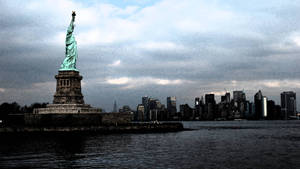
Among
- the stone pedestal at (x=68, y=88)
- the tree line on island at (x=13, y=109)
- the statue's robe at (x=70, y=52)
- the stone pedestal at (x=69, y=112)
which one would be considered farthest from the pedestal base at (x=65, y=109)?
the tree line on island at (x=13, y=109)

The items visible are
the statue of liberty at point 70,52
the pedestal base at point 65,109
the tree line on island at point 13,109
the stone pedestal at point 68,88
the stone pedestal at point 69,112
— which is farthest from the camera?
the tree line on island at point 13,109

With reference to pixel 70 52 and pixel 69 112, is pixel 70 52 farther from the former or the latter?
pixel 69 112

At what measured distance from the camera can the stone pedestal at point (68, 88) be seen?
235 feet

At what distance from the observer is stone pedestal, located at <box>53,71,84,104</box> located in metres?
71.8

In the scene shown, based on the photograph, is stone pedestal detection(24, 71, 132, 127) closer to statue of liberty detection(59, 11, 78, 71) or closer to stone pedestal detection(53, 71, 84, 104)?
stone pedestal detection(53, 71, 84, 104)

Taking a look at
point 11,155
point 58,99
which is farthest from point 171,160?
point 58,99

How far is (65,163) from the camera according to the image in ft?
90.7

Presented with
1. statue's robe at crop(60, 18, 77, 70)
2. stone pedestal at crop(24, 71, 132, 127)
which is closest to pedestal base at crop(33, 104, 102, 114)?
stone pedestal at crop(24, 71, 132, 127)

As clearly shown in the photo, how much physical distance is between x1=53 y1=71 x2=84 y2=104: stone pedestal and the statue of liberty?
1683 millimetres

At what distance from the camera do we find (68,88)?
72500mm

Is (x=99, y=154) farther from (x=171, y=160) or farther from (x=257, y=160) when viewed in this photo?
(x=257, y=160)

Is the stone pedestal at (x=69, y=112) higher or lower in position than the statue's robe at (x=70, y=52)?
lower

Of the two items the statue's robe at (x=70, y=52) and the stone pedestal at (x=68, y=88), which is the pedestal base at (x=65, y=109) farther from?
the statue's robe at (x=70, y=52)

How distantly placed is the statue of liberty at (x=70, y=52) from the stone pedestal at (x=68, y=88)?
1.68 m
